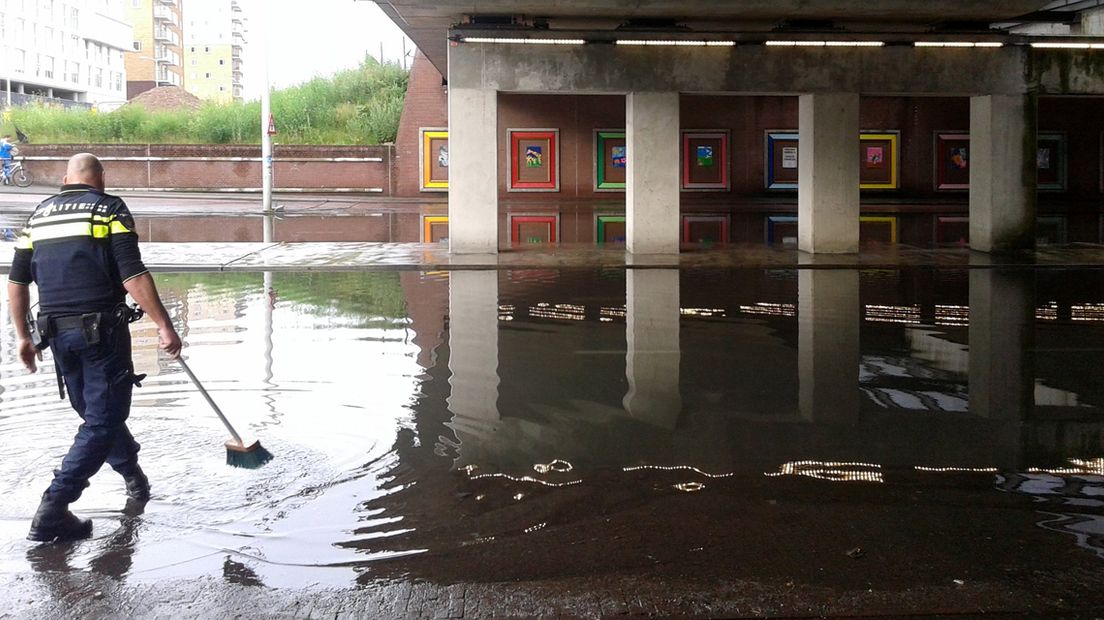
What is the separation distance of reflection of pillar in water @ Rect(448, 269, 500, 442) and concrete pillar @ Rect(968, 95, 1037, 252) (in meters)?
10.2

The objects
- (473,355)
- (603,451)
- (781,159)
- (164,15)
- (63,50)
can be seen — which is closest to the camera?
(603,451)

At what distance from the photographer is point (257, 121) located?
1842 inches

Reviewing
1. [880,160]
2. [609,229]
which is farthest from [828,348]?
[880,160]

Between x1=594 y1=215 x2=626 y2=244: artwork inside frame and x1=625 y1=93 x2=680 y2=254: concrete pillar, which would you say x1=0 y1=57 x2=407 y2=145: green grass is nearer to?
x1=594 y1=215 x2=626 y2=244: artwork inside frame

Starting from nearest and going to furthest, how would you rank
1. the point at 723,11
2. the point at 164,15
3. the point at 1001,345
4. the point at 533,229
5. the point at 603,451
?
the point at 603,451, the point at 1001,345, the point at 723,11, the point at 533,229, the point at 164,15

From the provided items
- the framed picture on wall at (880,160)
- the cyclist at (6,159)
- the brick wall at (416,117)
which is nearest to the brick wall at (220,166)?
the brick wall at (416,117)

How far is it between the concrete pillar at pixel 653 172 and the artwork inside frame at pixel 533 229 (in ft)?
12.9

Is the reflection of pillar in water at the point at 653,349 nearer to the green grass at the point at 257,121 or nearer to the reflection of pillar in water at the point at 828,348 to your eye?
the reflection of pillar in water at the point at 828,348

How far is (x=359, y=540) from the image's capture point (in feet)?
18.2

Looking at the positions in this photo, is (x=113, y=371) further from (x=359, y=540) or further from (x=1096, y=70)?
(x=1096, y=70)

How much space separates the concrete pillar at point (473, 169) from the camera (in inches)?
824

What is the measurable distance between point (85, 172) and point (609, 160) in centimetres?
3531

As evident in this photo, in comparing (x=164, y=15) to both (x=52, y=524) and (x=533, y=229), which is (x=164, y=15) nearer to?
(x=533, y=229)

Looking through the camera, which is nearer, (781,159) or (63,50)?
(781,159)
